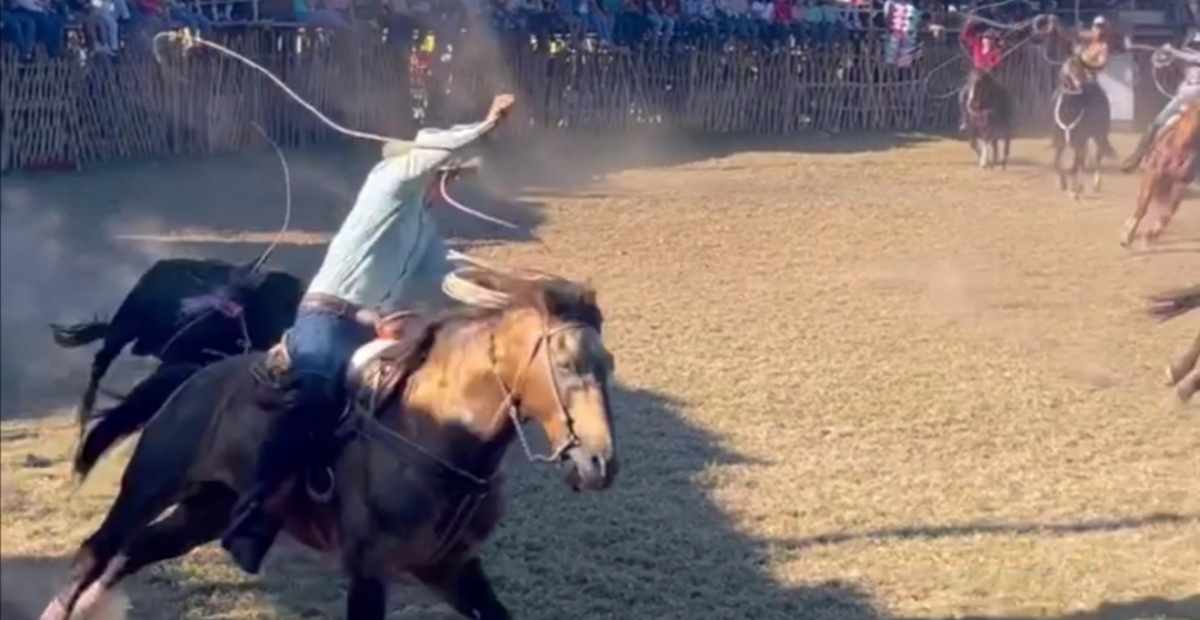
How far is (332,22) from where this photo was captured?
22.6 m

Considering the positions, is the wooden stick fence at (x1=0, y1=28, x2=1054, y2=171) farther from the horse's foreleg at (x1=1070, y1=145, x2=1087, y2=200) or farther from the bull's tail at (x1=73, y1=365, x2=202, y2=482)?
the horse's foreleg at (x1=1070, y1=145, x2=1087, y2=200)

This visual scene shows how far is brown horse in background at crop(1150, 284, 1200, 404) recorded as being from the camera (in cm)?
1148

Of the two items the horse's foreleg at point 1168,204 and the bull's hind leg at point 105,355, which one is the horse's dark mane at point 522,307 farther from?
the horse's foreleg at point 1168,204

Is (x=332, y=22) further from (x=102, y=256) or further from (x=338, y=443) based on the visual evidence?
(x=338, y=443)

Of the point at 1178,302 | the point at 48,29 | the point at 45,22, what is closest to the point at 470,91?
the point at 48,29

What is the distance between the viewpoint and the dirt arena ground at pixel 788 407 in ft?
25.2

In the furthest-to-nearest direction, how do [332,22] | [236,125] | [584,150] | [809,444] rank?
[584,150] < [332,22] < [236,125] < [809,444]

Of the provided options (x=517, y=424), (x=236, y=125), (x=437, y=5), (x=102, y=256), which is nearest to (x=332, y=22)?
(x=437, y=5)

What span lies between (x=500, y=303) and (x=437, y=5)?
17894mm

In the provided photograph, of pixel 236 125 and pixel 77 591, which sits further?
pixel 236 125

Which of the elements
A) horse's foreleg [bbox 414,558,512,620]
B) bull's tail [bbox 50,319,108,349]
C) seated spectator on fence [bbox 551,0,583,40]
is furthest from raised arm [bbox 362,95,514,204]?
seated spectator on fence [bbox 551,0,583,40]

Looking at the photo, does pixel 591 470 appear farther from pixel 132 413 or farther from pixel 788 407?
pixel 788 407

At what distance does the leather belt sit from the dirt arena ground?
76cm

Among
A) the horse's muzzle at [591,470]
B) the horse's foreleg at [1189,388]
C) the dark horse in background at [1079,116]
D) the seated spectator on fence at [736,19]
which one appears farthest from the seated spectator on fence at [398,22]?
the horse's muzzle at [591,470]
